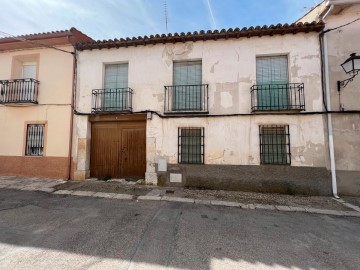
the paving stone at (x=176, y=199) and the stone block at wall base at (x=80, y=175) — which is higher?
the stone block at wall base at (x=80, y=175)

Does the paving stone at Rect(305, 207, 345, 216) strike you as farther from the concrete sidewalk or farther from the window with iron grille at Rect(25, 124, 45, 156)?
the window with iron grille at Rect(25, 124, 45, 156)

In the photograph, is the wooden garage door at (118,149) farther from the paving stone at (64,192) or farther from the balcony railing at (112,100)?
the paving stone at (64,192)

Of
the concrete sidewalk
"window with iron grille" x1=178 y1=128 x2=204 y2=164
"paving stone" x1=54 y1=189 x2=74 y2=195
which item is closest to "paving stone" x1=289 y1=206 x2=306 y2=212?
the concrete sidewalk

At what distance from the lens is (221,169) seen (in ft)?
21.1

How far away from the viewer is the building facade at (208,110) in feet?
20.3

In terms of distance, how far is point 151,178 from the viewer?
6.80 m

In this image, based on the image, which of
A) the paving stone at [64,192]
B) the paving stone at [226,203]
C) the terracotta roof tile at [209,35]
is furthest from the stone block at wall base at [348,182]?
the paving stone at [64,192]

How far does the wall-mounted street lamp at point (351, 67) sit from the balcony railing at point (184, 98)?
14.1ft

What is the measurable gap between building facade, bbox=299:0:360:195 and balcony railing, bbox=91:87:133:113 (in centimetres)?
692

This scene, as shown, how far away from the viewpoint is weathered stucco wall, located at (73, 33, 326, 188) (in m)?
6.17

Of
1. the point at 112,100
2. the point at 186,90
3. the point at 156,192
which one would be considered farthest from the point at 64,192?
the point at 186,90

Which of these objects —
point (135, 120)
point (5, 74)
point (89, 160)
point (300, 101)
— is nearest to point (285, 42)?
point (300, 101)

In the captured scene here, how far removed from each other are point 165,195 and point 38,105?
21.7 feet

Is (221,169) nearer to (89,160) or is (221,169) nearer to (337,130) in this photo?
(337,130)
